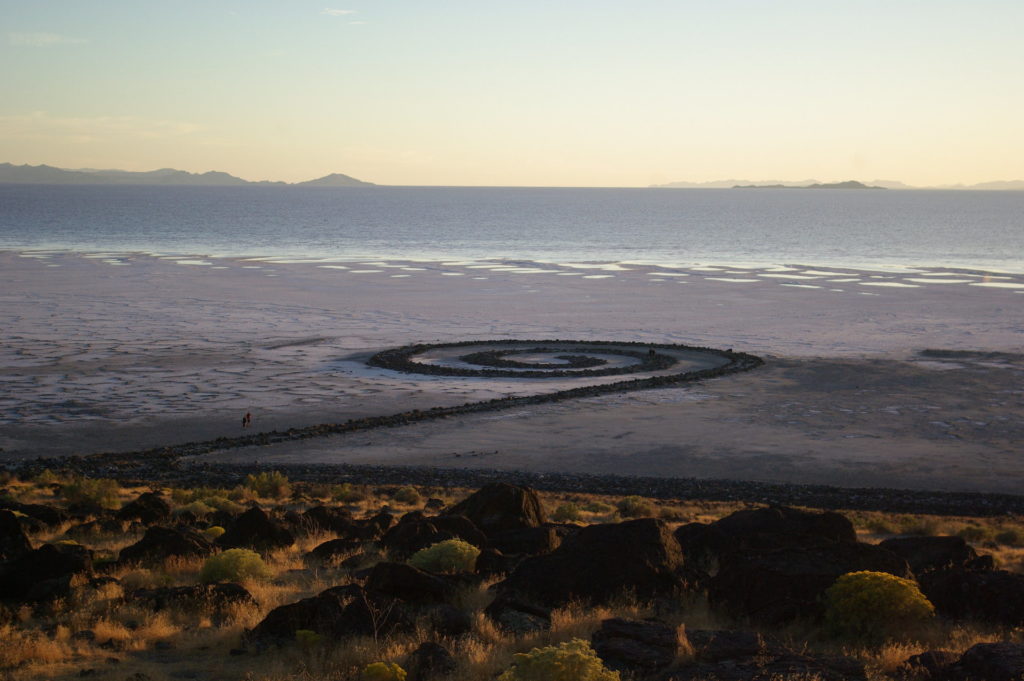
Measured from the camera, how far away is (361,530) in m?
19.2

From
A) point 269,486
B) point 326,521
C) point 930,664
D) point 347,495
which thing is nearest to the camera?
point 930,664

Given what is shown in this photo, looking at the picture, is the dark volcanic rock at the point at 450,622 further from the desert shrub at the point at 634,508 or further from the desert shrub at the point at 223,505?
the desert shrub at the point at 634,508

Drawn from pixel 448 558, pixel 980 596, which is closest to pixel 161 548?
pixel 448 558

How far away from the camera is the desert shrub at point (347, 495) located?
25.5 metres

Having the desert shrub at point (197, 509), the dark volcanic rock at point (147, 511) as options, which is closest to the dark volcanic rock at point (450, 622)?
the dark volcanic rock at point (147, 511)

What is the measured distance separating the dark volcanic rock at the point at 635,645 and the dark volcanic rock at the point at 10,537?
9384 millimetres

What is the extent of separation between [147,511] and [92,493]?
381cm

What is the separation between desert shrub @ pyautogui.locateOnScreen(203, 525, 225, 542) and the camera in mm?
18805

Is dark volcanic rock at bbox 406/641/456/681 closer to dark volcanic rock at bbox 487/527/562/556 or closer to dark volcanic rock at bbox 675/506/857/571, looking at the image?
dark volcanic rock at bbox 487/527/562/556

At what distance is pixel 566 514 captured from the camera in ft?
74.6

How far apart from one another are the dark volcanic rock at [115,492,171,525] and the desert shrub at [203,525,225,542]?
68.6 inches

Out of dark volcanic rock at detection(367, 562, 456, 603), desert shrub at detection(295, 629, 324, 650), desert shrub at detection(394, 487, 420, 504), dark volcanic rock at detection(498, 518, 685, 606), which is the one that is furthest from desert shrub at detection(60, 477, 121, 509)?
desert shrub at detection(295, 629, 324, 650)

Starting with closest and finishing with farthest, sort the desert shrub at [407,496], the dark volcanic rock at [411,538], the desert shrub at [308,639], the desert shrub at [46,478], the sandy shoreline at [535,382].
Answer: the desert shrub at [308,639]
the dark volcanic rock at [411,538]
the desert shrub at [407,496]
the desert shrub at [46,478]
the sandy shoreline at [535,382]

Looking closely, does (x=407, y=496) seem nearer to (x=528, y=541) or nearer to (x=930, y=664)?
(x=528, y=541)
